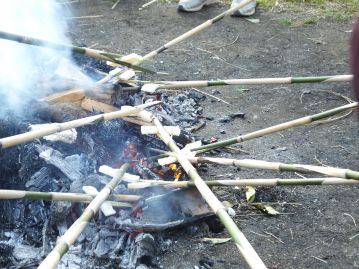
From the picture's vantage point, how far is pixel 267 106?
5.69m

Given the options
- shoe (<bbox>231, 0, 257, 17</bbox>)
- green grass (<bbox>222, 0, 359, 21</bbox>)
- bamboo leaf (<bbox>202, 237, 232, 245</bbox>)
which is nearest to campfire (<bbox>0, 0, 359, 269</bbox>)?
bamboo leaf (<bbox>202, 237, 232, 245</bbox>)

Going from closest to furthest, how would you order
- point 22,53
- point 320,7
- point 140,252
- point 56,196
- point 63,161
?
point 56,196, point 140,252, point 63,161, point 22,53, point 320,7

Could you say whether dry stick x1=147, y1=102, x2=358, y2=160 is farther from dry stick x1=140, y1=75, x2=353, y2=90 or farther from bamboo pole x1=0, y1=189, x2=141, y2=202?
bamboo pole x1=0, y1=189, x2=141, y2=202

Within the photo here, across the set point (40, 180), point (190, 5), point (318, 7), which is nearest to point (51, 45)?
point (40, 180)

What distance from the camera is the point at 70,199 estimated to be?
338 centimetres

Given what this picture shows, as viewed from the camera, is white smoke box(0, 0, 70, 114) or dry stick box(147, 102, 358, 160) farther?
white smoke box(0, 0, 70, 114)

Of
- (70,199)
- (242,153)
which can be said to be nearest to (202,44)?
(242,153)

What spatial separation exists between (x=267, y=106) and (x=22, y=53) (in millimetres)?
2391

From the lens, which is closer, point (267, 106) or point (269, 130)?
point (269, 130)

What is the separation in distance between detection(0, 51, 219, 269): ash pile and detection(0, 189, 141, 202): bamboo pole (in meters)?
0.01

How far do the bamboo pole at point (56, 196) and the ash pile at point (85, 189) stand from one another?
14 mm

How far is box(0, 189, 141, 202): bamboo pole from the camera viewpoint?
3.05 m

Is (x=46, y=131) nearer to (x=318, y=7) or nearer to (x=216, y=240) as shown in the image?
(x=216, y=240)

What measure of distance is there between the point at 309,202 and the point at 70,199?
6.04ft
